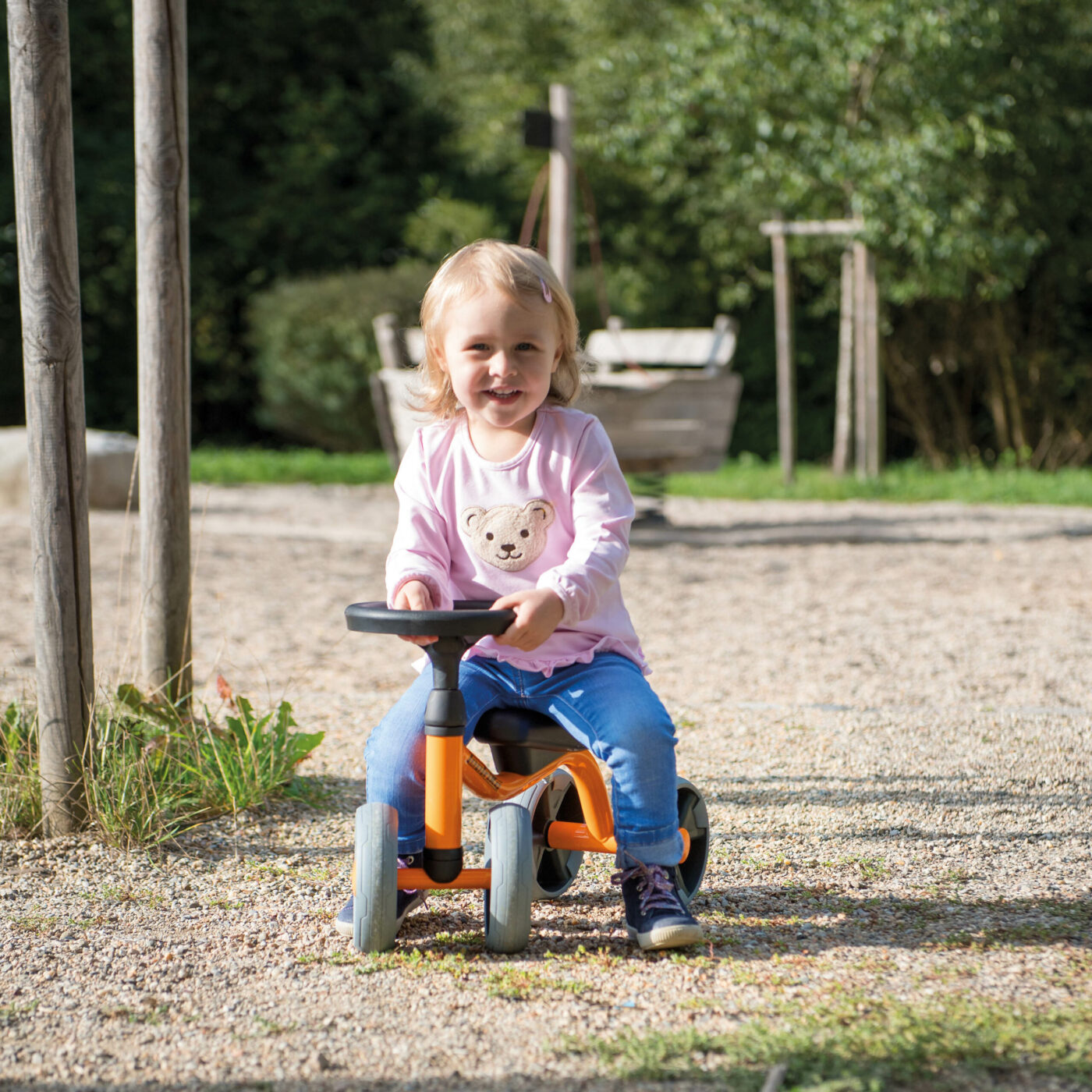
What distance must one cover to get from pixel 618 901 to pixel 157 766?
1.09 m

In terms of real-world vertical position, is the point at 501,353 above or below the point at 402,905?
above

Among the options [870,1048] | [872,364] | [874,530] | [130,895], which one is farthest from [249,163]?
[870,1048]

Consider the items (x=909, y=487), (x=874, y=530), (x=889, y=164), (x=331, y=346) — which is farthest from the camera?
(x=331, y=346)

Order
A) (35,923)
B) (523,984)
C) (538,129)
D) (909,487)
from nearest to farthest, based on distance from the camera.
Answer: (523,984), (35,923), (538,129), (909,487)

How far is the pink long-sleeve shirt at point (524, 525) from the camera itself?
7.39 feet

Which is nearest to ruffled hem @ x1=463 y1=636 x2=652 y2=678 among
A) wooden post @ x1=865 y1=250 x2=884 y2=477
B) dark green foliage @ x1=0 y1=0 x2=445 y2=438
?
wooden post @ x1=865 y1=250 x2=884 y2=477

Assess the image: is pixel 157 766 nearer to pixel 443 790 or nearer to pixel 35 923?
pixel 35 923

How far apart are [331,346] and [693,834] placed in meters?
11.3

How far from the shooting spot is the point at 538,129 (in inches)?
290

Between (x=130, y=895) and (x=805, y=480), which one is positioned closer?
(x=130, y=895)

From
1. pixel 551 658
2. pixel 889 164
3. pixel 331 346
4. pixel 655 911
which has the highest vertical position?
pixel 889 164

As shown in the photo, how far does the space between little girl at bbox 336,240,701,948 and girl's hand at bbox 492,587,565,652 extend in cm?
3

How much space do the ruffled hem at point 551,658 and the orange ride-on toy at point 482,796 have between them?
0.28ft

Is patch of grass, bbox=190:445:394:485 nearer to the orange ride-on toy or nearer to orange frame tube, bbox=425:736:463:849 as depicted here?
the orange ride-on toy
